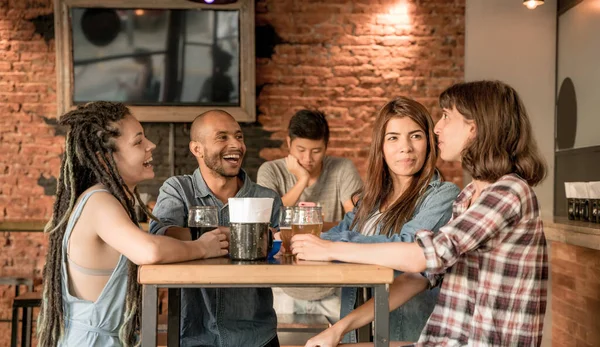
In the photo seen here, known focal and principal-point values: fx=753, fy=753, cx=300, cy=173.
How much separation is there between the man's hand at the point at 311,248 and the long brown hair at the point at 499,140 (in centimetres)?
43

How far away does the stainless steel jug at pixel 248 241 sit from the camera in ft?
6.07

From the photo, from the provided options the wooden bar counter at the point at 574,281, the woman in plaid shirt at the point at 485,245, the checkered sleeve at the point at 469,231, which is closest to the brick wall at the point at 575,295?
the wooden bar counter at the point at 574,281

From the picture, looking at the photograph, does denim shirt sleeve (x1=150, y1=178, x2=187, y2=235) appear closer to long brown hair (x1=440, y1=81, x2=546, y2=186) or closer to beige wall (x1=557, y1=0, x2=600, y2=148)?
long brown hair (x1=440, y1=81, x2=546, y2=186)

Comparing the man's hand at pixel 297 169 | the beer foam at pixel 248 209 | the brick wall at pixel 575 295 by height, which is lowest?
the brick wall at pixel 575 295

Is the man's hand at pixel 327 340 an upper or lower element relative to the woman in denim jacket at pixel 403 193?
lower

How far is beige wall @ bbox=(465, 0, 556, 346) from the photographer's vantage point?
6047 mm

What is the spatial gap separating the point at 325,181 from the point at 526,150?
9.63ft

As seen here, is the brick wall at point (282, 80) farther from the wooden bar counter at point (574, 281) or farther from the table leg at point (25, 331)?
the wooden bar counter at point (574, 281)

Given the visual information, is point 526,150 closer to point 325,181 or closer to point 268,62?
point 325,181

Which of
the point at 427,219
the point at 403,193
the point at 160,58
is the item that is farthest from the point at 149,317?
the point at 160,58

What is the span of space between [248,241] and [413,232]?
51 cm

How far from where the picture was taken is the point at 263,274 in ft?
5.42

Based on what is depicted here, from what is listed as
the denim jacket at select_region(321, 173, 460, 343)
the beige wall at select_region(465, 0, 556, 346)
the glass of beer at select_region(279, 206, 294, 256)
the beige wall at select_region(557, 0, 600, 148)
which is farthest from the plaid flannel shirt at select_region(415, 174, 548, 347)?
the beige wall at select_region(465, 0, 556, 346)

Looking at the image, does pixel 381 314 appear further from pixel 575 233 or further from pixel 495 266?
pixel 575 233
